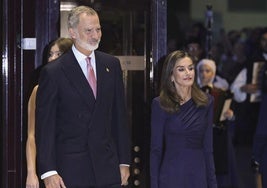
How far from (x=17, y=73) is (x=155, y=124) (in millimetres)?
1304

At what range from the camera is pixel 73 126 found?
3.81m

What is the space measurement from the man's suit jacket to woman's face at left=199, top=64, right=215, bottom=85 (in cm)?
324

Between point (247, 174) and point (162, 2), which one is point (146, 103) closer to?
point (162, 2)

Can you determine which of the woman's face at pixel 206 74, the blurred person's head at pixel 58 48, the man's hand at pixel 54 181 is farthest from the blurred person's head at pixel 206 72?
the man's hand at pixel 54 181

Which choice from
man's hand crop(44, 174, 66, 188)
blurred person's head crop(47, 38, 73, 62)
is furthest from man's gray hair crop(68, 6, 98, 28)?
man's hand crop(44, 174, 66, 188)

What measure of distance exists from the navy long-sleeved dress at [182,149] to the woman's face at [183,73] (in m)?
0.14

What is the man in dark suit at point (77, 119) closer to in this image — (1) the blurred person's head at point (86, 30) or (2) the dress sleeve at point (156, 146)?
(1) the blurred person's head at point (86, 30)

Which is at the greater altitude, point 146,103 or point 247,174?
point 146,103

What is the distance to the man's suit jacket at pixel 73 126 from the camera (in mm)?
3779

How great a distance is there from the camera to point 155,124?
14.8ft

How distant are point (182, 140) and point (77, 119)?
34.9 inches

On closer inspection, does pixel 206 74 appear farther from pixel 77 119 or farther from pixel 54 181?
pixel 54 181

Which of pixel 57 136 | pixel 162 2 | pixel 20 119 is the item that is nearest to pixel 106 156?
pixel 57 136

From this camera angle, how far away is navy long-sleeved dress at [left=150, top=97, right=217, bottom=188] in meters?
4.45
